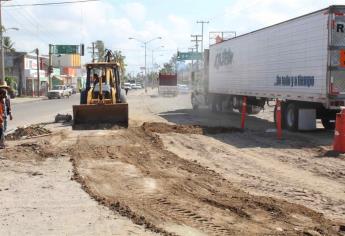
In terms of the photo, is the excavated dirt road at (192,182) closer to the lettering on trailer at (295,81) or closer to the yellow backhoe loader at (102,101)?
the lettering on trailer at (295,81)

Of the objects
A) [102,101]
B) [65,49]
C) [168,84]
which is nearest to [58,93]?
[168,84]

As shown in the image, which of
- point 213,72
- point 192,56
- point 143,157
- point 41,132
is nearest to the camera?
point 143,157

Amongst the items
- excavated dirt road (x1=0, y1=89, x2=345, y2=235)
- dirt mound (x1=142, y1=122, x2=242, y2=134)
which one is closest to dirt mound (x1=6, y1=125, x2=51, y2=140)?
excavated dirt road (x1=0, y1=89, x2=345, y2=235)

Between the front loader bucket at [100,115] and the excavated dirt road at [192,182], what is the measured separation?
322 centimetres

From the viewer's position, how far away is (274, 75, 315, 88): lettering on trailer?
1793cm

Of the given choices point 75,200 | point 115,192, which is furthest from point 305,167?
point 75,200

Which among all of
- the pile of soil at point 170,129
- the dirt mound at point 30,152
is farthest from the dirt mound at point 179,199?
the pile of soil at point 170,129

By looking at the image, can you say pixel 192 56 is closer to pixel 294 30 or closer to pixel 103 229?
pixel 294 30

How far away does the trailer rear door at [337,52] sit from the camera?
16734 mm

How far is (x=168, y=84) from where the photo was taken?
63.6 metres

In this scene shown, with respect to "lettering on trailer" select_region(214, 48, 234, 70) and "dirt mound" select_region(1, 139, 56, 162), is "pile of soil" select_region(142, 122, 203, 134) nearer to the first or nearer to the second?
"dirt mound" select_region(1, 139, 56, 162)

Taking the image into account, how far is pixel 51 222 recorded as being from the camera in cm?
678

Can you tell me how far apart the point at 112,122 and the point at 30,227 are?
1383 cm

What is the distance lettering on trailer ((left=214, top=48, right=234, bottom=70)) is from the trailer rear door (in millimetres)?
11689
